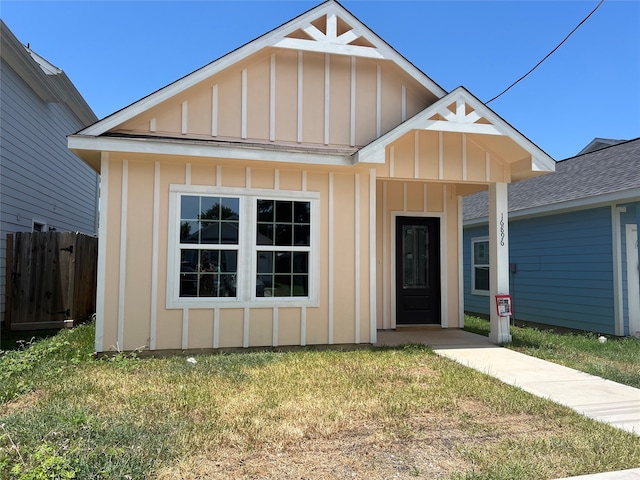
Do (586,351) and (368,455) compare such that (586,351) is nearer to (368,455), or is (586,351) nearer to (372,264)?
(372,264)

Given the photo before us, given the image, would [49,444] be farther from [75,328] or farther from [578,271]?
[578,271]

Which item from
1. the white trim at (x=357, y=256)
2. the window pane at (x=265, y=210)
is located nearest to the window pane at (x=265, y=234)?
the window pane at (x=265, y=210)

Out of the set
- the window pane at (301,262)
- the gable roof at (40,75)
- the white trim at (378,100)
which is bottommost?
the window pane at (301,262)

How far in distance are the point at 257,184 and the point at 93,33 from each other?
21.9 ft

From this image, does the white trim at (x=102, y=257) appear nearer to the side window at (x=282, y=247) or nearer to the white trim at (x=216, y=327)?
the white trim at (x=216, y=327)

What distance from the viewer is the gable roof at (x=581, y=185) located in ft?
28.6

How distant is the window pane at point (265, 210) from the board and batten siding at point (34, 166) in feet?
19.4

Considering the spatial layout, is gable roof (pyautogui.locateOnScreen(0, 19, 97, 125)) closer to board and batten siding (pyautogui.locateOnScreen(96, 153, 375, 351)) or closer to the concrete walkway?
board and batten siding (pyautogui.locateOnScreen(96, 153, 375, 351))

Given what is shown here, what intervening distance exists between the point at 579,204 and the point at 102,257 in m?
8.87

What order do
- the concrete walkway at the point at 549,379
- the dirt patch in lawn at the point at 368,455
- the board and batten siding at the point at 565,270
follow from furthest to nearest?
the board and batten siding at the point at 565,270 < the concrete walkway at the point at 549,379 < the dirt patch in lawn at the point at 368,455

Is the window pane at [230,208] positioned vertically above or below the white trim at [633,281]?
above

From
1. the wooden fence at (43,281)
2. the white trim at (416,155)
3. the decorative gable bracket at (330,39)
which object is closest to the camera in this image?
the decorative gable bracket at (330,39)

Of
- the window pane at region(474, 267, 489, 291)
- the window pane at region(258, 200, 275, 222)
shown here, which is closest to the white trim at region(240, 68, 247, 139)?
the window pane at region(258, 200, 275, 222)

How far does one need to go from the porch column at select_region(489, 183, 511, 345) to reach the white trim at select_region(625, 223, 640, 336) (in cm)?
281
